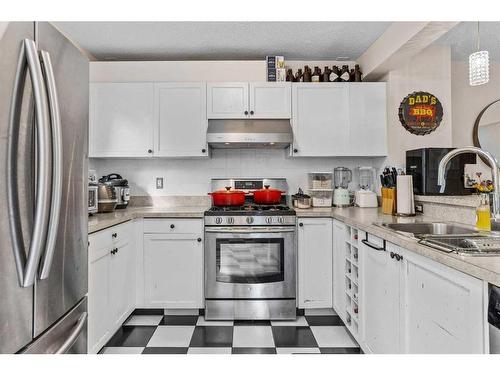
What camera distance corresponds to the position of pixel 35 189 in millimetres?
997

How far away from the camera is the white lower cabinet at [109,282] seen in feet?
6.71

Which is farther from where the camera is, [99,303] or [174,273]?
[174,273]

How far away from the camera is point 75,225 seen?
1288 mm

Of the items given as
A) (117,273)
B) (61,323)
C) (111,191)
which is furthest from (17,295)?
(111,191)

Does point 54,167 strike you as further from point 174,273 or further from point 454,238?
point 174,273

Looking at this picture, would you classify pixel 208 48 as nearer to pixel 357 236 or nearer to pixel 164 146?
pixel 164 146

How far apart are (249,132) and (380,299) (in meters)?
1.83

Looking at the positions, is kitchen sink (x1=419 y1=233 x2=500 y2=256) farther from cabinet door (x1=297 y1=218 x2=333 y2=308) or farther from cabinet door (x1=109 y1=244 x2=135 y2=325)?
cabinet door (x1=109 y1=244 x2=135 y2=325)

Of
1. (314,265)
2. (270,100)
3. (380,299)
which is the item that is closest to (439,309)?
(380,299)

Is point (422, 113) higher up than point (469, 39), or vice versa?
point (469, 39)

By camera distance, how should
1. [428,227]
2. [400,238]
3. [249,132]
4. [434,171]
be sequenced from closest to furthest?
1. [400,238]
2. [428,227]
3. [434,171]
4. [249,132]

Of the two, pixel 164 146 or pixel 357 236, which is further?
pixel 164 146

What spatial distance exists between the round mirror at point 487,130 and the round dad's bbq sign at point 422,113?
0.84m

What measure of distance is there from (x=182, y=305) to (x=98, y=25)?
238 cm
